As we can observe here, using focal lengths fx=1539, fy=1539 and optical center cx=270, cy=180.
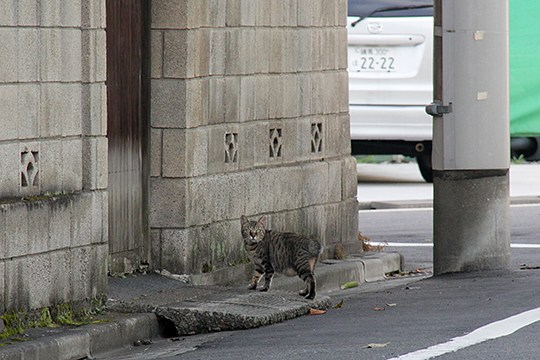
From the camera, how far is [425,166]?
69.1ft

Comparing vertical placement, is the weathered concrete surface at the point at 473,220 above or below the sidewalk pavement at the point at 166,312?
above

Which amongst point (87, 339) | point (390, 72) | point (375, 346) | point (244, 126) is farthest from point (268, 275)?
point (390, 72)

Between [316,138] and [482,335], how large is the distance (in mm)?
4376

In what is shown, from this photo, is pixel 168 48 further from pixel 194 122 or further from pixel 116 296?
pixel 116 296

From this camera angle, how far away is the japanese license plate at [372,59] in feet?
65.8

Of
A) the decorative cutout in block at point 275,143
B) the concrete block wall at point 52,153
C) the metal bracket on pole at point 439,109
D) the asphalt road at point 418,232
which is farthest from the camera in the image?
the asphalt road at point 418,232

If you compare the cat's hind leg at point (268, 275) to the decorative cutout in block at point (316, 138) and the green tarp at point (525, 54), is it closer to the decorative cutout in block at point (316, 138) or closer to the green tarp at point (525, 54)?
the decorative cutout in block at point (316, 138)

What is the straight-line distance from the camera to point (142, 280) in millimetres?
11367

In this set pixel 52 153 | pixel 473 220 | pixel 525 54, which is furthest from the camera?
pixel 525 54

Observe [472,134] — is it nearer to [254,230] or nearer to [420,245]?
[254,230]

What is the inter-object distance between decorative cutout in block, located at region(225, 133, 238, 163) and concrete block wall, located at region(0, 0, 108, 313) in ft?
5.59

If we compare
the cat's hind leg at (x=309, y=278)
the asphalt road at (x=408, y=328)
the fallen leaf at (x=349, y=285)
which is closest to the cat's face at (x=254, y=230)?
the cat's hind leg at (x=309, y=278)

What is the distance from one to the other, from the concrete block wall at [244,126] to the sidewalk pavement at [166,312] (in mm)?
305

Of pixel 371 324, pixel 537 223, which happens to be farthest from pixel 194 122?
pixel 537 223
